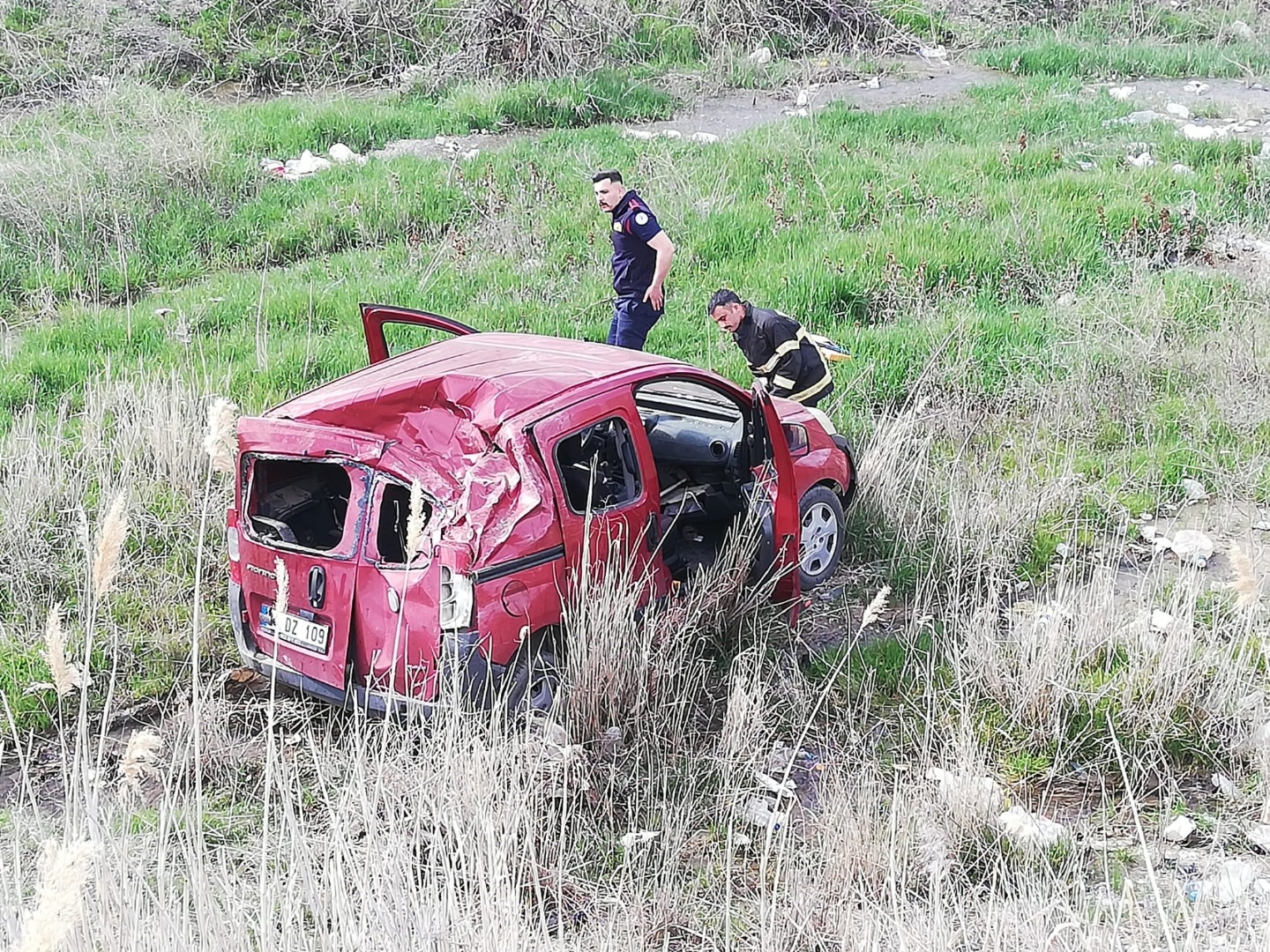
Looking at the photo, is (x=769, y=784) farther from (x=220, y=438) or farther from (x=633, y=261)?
(x=633, y=261)

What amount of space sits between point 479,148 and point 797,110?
13.7ft

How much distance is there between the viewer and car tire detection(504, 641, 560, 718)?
15.8 ft

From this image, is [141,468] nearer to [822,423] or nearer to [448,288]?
[448,288]

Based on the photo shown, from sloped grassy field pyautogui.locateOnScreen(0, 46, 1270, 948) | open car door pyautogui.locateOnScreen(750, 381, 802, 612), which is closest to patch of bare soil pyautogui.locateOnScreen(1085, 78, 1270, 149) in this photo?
sloped grassy field pyautogui.locateOnScreen(0, 46, 1270, 948)

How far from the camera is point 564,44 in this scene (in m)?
15.4

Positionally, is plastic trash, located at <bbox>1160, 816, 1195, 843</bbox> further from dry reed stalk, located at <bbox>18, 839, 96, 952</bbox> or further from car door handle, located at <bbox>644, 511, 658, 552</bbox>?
dry reed stalk, located at <bbox>18, 839, 96, 952</bbox>

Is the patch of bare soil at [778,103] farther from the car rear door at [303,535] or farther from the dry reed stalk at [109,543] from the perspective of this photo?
the dry reed stalk at [109,543]

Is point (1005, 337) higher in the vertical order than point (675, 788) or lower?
higher

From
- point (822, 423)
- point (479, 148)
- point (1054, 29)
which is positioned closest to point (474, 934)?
point (822, 423)

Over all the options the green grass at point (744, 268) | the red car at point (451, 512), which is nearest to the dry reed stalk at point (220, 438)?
the red car at point (451, 512)

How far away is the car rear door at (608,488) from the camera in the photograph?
16.0 ft

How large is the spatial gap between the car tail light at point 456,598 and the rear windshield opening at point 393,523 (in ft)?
0.76

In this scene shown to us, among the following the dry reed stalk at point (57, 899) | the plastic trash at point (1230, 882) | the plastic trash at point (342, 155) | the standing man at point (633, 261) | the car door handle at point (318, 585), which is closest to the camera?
the dry reed stalk at point (57, 899)

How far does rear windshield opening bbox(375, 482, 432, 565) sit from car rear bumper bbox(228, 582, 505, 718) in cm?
45
